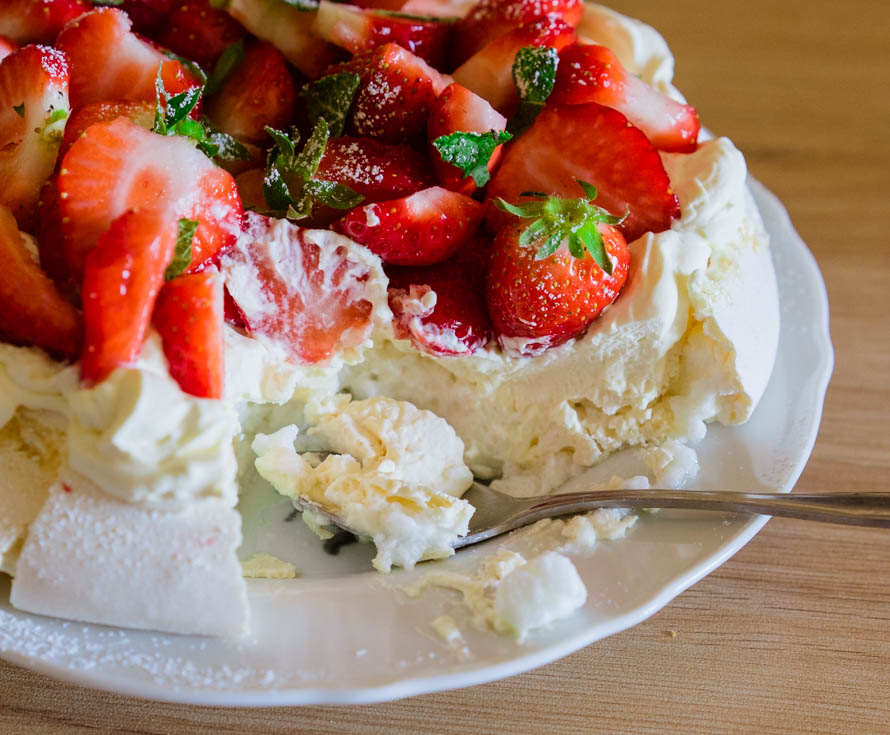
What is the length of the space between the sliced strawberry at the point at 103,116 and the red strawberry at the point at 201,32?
342 mm

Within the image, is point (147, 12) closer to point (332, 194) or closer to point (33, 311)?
point (332, 194)

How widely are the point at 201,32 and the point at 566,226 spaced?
901 mm

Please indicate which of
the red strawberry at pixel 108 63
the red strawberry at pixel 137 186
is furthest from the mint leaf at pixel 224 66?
the red strawberry at pixel 137 186

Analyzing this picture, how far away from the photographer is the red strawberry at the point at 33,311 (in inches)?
51.0

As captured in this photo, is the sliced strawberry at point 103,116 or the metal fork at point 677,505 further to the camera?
the sliced strawberry at point 103,116

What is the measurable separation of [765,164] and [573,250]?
1662 mm

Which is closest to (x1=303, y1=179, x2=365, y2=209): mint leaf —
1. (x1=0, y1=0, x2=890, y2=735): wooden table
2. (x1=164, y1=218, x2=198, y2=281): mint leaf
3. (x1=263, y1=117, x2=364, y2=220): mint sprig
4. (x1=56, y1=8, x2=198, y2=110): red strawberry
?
(x1=263, y1=117, x2=364, y2=220): mint sprig

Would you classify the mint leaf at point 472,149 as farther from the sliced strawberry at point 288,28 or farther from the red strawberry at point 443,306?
the sliced strawberry at point 288,28

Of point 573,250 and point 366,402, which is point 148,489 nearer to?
point 366,402

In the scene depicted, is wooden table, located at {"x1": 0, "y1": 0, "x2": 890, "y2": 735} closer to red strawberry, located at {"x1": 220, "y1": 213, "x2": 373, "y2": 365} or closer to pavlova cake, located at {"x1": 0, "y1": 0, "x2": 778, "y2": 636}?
pavlova cake, located at {"x1": 0, "y1": 0, "x2": 778, "y2": 636}

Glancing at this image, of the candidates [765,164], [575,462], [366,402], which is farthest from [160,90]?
[765,164]

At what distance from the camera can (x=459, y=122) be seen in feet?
5.24

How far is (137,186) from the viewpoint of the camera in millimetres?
1342

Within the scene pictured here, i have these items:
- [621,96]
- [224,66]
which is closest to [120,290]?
[224,66]
